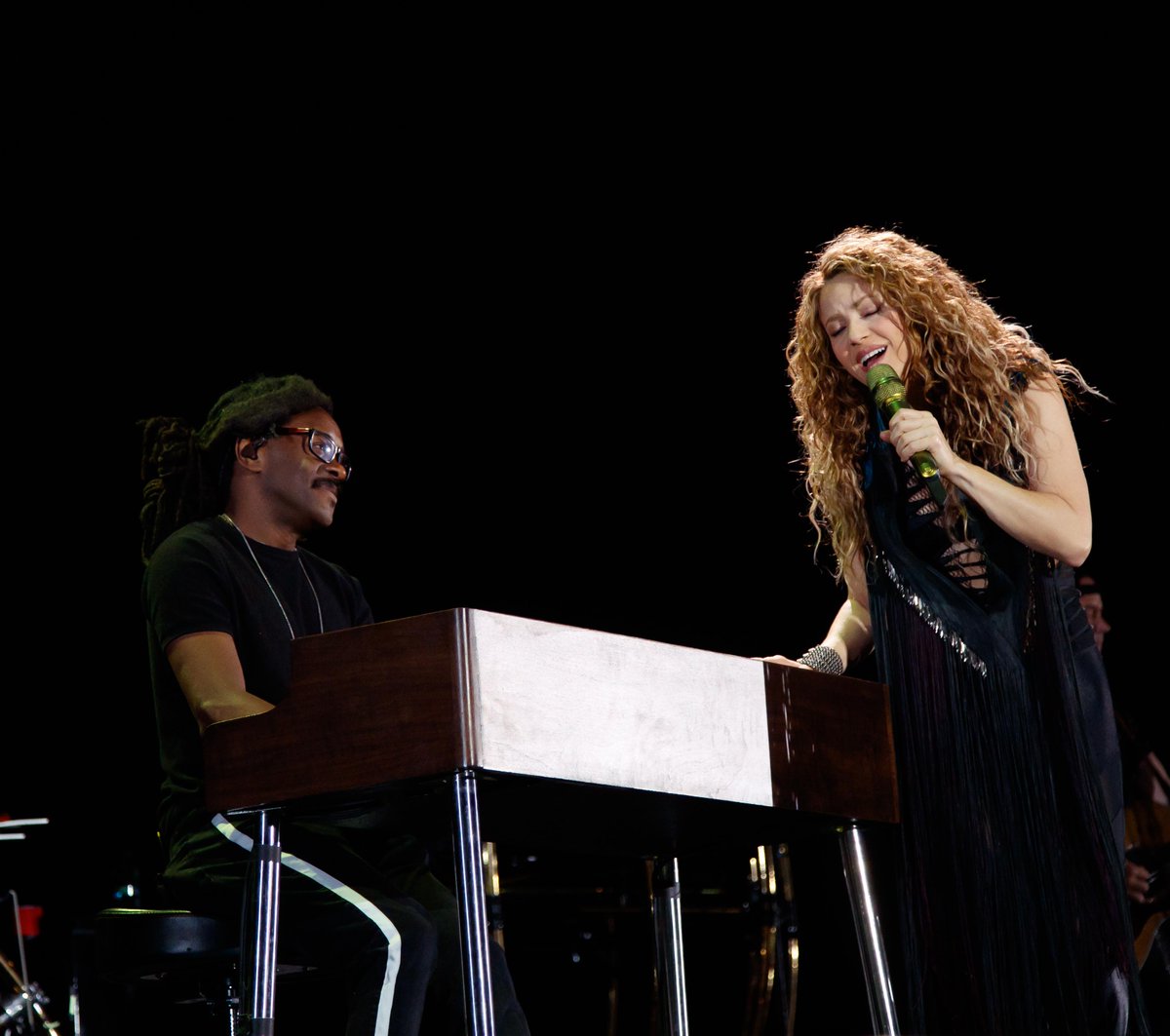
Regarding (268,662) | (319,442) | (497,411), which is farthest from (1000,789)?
(497,411)

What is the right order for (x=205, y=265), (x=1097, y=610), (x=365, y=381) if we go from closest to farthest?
(x=1097, y=610)
(x=205, y=265)
(x=365, y=381)

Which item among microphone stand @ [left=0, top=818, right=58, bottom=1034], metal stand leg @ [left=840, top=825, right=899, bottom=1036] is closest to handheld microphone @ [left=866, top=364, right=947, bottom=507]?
metal stand leg @ [left=840, top=825, right=899, bottom=1036]

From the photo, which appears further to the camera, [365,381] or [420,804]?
[365,381]

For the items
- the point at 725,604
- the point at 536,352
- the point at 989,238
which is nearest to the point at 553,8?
the point at 536,352

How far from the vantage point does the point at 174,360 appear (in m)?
5.02

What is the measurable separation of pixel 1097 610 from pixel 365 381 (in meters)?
2.57

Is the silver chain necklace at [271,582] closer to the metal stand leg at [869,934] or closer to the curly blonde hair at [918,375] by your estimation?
the curly blonde hair at [918,375]

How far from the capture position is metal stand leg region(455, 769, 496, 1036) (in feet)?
5.72

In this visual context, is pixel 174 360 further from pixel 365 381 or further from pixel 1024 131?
pixel 1024 131

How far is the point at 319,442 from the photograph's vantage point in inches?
119

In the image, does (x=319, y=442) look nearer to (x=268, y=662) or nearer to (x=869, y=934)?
(x=268, y=662)

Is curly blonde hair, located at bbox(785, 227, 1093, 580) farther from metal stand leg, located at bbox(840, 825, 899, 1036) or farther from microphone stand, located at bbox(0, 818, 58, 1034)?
microphone stand, located at bbox(0, 818, 58, 1034)

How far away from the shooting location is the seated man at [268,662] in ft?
7.39

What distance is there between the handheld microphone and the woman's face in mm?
89
